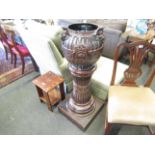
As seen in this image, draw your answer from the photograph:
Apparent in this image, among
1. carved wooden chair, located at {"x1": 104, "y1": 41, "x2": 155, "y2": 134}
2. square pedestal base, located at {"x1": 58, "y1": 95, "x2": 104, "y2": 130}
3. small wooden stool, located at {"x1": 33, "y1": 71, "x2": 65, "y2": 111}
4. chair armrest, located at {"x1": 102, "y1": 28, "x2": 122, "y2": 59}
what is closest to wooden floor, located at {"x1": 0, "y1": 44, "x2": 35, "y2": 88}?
small wooden stool, located at {"x1": 33, "y1": 71, "x2": 65, "y2": 111}

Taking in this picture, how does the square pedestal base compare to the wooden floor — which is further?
the wooden floor

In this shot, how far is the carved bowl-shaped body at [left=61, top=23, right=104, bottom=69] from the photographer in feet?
3.33

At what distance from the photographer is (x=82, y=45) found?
39.6 inches

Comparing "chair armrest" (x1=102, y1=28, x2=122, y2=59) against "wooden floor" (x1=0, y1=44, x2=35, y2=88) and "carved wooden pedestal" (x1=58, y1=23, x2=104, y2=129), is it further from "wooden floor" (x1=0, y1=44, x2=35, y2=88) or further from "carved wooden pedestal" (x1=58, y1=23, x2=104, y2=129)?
"wooden floor" (x1=0, y1=44, x2=35, y2=88)

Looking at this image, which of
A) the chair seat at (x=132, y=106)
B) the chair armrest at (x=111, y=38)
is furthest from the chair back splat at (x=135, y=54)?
the chair armrest at (x=111, y=38)

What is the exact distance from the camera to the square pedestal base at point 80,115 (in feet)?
4.80

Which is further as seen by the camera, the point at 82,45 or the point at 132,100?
the point at 132,100

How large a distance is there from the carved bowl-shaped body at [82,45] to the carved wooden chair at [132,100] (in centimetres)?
26

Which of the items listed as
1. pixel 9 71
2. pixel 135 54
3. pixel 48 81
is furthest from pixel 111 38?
pixel 9 71

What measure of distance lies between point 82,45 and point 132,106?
64 cm

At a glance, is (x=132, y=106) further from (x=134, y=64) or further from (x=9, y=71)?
(x=9, y=71)

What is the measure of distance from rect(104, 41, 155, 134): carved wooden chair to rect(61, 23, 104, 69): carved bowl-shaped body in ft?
0.85
